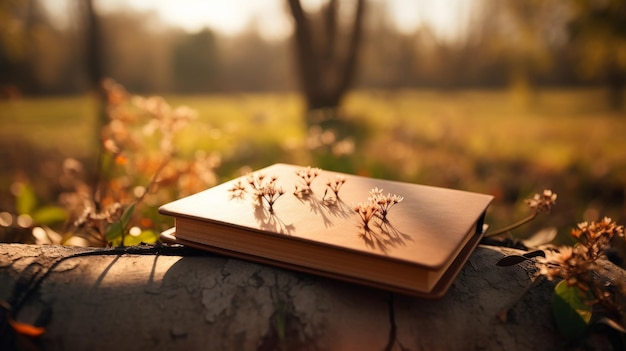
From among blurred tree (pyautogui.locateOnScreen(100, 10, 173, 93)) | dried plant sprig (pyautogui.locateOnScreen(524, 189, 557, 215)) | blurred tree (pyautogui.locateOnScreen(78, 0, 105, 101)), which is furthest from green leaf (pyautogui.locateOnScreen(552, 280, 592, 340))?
blurred tree (pyautogui.locateOnScreen(100, 10, 173, 93))

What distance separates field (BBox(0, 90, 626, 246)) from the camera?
3238 mm

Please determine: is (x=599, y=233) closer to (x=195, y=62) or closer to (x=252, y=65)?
(x=195, y=62)

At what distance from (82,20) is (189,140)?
7.31 feet

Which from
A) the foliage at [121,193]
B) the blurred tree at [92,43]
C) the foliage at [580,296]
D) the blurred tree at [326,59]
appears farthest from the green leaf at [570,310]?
the blurred tree at [92,43]

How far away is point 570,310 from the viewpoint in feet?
3.00

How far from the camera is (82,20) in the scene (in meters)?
6.15

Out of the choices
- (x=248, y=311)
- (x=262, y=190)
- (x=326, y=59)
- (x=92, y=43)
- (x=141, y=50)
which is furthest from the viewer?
(x=141, y=50)

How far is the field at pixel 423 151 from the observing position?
3238 millimetres

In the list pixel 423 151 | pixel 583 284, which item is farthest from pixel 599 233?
pixel 423 151

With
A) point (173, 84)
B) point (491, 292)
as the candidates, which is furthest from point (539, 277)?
point (173, 84)

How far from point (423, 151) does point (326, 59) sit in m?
1.48

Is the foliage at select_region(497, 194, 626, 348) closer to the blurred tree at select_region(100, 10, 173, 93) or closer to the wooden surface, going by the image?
the wooden surface

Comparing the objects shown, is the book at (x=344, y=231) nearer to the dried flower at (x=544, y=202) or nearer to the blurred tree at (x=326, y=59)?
the dried flower at (x=544, y=202)

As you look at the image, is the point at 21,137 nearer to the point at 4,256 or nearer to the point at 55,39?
the point at 55,39
